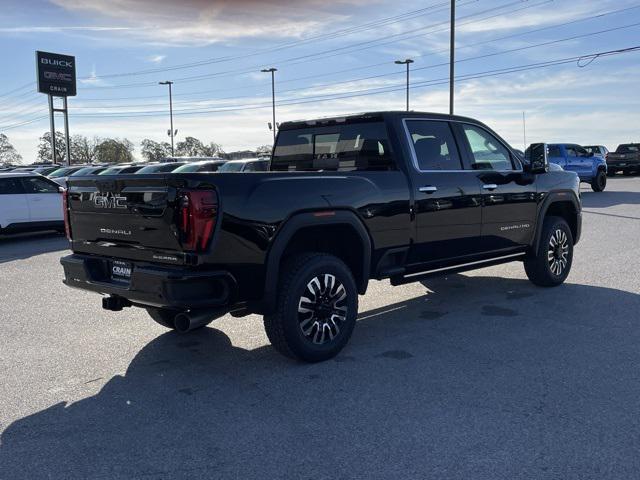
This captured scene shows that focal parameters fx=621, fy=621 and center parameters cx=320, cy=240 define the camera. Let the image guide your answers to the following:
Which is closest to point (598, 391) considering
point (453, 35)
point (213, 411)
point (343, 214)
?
point (343, 214)

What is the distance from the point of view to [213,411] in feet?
13.0

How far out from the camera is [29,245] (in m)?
12.9

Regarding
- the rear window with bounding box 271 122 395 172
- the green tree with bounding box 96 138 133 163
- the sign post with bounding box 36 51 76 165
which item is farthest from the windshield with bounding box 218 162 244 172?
the green tree with bounding box 96 138 133 163

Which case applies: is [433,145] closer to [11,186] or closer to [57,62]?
[11,186]

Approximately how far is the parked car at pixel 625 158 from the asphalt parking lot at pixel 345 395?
3160cm

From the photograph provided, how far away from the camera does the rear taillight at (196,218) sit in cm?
405

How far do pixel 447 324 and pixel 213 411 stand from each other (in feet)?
9.05

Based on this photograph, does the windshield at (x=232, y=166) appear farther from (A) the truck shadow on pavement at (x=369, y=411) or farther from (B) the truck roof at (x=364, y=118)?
(A) the truck shadow on pavement at (x=369, y=411)

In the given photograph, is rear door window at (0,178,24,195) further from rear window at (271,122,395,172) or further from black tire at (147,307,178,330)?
black tire at (147,307,178,330)

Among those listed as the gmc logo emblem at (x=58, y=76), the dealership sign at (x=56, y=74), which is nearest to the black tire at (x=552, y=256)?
the dealership sign at (x=56, y=74)

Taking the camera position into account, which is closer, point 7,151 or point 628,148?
point 628,148

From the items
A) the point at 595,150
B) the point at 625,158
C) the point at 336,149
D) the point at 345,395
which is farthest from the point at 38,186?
the point at 625,158

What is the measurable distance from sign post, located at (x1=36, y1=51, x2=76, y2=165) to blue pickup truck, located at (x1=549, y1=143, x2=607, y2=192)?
141 feet

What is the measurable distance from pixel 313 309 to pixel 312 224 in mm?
680
